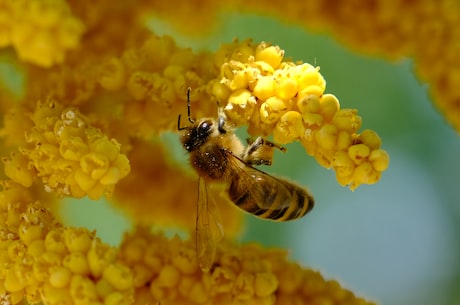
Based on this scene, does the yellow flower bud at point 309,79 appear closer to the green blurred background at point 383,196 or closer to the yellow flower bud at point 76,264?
the yellow flower bud at point 76,264

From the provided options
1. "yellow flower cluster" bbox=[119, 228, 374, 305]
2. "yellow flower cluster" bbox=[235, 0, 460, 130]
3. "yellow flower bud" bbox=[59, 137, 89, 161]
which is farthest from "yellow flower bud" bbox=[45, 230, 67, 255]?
"yellow flower cluster" bbox=[235, 0, 460, 130]

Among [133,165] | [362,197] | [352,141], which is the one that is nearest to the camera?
[352,141]

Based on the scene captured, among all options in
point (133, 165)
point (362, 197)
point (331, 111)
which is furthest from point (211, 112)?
point (362, 197)

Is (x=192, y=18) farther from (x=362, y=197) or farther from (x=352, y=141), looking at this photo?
(x=352, y=141)

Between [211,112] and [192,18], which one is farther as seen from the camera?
[192,18]

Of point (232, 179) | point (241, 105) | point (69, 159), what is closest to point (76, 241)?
point (69, 159)

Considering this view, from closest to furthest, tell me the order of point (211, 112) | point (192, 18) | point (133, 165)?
point (211, 112), point (133, 165), point (192, 18)

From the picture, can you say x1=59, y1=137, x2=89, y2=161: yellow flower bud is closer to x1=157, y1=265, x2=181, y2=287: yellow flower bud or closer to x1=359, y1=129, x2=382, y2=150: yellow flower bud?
x1=157, y1=265, x2=181, y2=287: yellow flower bud

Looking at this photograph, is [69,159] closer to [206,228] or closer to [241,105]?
[241,105]
